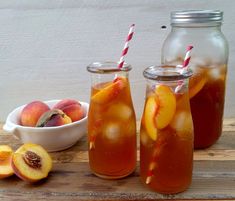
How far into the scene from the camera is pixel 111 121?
1.96 ft

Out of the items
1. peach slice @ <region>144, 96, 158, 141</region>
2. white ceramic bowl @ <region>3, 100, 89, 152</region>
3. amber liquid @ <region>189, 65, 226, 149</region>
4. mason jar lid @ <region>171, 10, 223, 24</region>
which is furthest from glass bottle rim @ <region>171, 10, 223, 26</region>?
white ceramic bowl @ <region>3, 100, 89, 152</region>

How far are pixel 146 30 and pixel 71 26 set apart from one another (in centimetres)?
21

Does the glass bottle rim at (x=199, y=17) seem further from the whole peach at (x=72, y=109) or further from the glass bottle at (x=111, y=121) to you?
the whole peach at (x=72, y=109)

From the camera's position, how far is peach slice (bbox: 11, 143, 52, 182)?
59cm

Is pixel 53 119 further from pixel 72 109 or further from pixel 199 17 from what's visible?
pixel 199 17

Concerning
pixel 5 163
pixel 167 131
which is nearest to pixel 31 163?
pixel 5 163

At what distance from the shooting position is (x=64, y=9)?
85 centimetres

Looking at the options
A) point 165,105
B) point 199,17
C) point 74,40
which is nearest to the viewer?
point 165,105

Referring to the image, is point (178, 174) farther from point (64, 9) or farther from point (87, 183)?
point (64, 9)

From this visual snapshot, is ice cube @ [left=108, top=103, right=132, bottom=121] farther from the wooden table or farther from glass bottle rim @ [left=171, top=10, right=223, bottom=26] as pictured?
Answer: glass bottle rim @ [left=171, top=10, right=223, bottom=26]

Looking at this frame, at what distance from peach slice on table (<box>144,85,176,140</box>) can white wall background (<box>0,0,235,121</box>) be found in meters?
0.36

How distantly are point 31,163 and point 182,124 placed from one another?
311 millimetres

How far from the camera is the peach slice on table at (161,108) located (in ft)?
1.74

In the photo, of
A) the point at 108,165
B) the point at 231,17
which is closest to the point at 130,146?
the point at 108,165
